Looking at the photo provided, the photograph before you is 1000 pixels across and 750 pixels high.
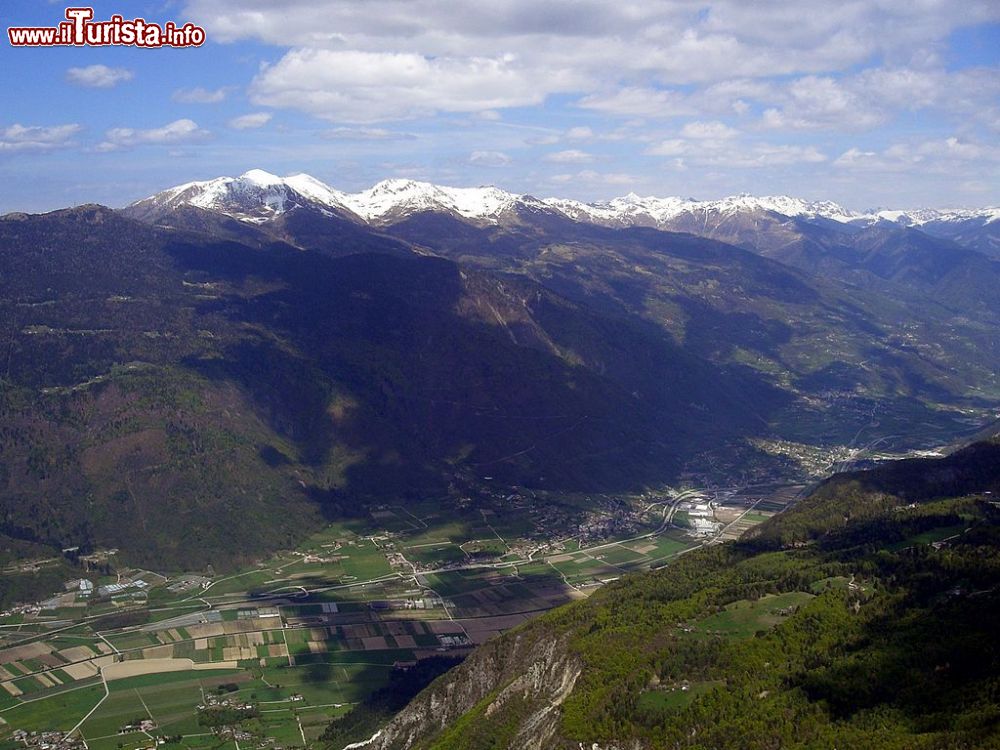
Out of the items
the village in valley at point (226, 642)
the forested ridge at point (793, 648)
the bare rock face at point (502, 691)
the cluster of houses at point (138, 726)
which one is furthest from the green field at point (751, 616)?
the cluster of houses at point (138, 726)

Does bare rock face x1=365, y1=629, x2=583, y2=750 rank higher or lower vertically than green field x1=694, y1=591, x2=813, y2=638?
lower

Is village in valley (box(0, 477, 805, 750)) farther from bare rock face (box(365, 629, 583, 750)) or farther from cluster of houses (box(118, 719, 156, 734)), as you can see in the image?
bare rock face (box(365, 629, 583, 750))

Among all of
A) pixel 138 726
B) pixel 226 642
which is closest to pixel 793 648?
pixel 138 726

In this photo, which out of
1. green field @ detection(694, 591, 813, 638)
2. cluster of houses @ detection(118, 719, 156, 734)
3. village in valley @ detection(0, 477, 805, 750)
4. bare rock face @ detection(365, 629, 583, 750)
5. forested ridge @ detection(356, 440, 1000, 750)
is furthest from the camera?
village in valley @ detection(0, 477, 805, 750)

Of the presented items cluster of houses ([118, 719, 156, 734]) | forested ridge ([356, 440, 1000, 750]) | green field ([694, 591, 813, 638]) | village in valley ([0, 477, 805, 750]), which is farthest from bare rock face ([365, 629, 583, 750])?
cluster of houses ([118, 719, 156, 734])

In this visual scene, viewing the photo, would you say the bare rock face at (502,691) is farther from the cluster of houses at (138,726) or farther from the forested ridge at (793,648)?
the cluster of houses at (138,726)

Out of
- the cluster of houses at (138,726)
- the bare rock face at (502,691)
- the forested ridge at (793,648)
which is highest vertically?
the forested ridge at (793,648)

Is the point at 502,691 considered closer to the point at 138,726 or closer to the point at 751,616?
the point at 751,616

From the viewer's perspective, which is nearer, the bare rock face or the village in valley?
the bare rock face

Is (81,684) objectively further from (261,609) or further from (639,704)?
(639,704)
